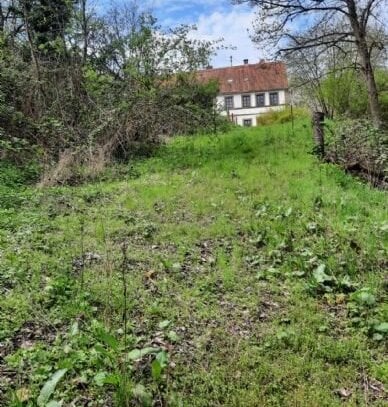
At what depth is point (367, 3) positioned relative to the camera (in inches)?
586

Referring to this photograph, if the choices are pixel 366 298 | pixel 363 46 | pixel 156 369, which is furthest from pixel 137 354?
pixel 363 46

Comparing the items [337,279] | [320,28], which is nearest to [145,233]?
[337,279]

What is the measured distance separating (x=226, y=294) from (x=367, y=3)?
47.5ft

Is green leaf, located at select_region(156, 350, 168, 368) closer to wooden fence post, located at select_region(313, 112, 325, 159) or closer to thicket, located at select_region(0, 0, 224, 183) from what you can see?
thicket, located at select_region(0, 0, 224, 183)

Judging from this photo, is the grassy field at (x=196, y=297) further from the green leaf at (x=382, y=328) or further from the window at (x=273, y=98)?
the window at (x=273, y=98)

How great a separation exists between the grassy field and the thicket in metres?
2.22

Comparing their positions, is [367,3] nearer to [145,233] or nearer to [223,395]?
[145,233]

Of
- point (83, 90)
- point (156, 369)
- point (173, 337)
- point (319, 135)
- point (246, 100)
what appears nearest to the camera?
point (156, 369)

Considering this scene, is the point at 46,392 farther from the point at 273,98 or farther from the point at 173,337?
the point at 273,98

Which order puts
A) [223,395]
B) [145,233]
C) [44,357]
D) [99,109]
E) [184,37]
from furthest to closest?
1. [184,37]
2. [99,109]
3. [145,233]
4. [44,357]
5. [223,395]

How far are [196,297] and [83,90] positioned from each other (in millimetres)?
8530

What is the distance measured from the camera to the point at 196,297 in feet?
12.7

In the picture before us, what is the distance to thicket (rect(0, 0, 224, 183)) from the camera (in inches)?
365

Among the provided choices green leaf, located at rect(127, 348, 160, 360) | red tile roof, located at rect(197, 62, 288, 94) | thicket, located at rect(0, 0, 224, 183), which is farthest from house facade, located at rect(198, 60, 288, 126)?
green leaf, located at rect(127, 348, 160, 360)
